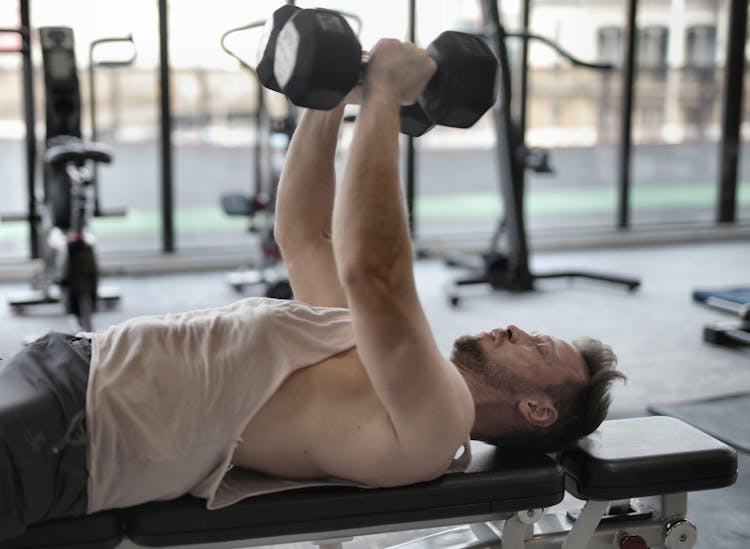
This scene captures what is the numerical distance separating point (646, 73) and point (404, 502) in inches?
229

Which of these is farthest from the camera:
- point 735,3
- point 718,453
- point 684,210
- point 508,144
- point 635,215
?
point 684,210

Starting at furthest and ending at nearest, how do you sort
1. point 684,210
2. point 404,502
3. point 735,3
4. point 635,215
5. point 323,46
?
point 684,210 → point 635,215 → point 735,3 → point 404,502 → point 323,46

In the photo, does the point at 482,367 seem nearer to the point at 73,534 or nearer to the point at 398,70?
the point at 398,70

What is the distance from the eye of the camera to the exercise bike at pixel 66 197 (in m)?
3.42

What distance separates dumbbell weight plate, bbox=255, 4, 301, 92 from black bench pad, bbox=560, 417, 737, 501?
819 millimetres

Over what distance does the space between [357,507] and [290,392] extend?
0.67ft

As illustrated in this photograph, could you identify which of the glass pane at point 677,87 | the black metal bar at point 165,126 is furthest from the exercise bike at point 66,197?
the glass pane at point 677,87

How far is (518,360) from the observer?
152 centimetres

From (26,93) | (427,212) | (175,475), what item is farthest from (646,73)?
(175,475)

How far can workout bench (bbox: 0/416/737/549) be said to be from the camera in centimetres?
132

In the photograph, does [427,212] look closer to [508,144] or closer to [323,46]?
[508,144]

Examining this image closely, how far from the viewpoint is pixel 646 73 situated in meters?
6.57

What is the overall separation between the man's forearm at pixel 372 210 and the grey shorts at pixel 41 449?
1.46 ft

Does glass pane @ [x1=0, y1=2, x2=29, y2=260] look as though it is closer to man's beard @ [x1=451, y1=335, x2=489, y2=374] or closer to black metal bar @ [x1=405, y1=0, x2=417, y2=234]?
black metal bar @ [x1=405, y1=0, x2=417, y2=234]
